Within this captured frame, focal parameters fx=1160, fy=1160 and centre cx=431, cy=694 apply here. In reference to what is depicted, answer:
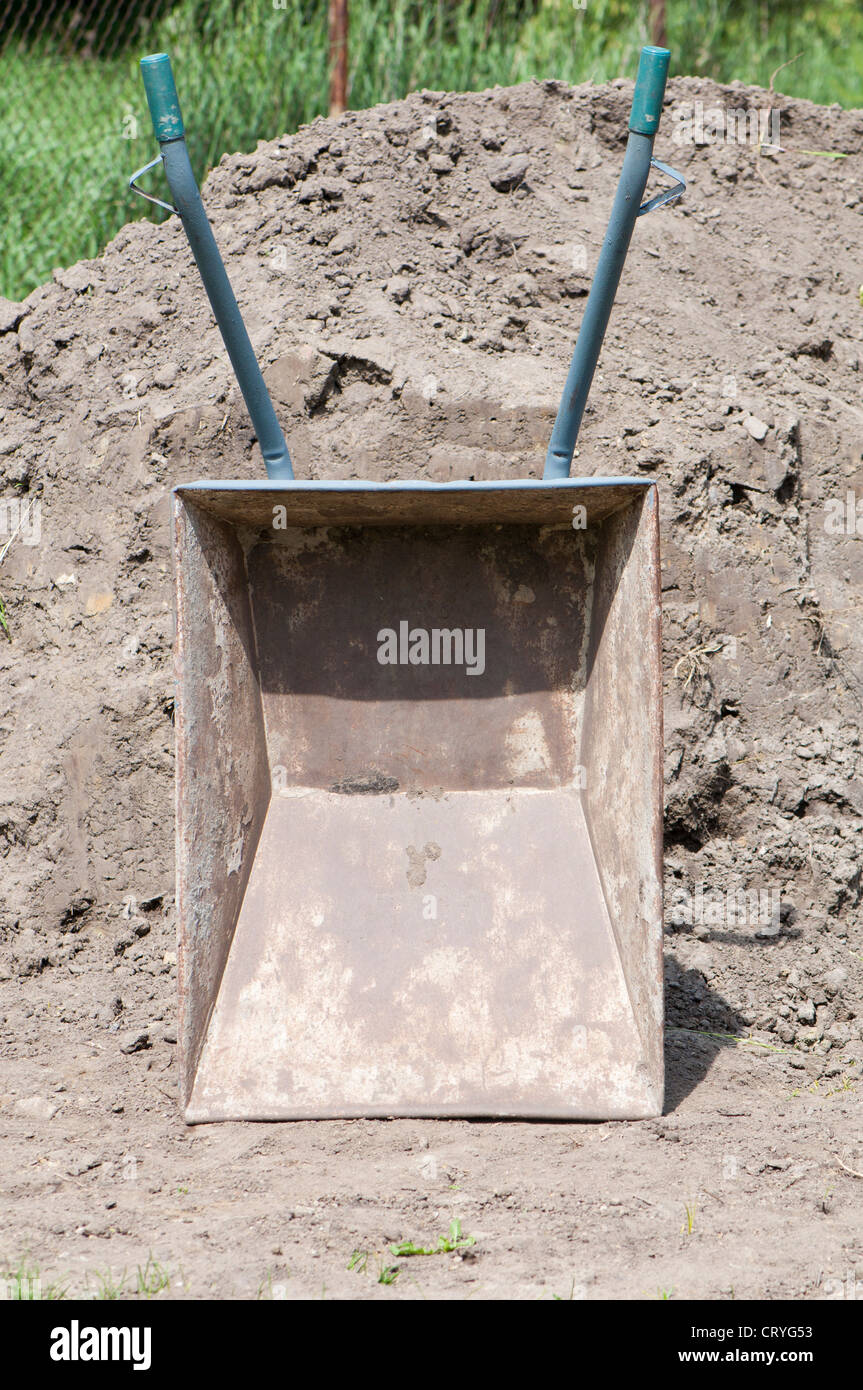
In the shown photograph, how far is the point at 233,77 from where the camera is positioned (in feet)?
19.5

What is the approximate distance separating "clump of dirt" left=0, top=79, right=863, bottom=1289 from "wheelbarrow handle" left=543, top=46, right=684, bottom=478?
895mm

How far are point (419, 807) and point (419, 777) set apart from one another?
0.23ft

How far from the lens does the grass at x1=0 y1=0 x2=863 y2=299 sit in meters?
5.68

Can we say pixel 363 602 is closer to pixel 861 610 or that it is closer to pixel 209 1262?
pixel 209 1262

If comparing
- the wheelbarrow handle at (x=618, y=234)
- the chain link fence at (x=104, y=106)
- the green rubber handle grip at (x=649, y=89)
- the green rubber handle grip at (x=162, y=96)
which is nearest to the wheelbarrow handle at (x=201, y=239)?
the green rubber handle grip at (x=162, y=96)

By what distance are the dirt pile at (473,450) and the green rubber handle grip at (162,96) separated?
1.28m

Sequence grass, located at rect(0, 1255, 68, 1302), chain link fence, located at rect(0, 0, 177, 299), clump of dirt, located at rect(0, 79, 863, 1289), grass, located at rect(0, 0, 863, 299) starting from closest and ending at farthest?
grass, located at rect(0, 1255, 68, 1302)
clump of dirt, located at rect(0, 79, 863, 1289)
chain link fence, located at rect(0, 0, 177, 299)
grass, located at rect(0, 0, 863, 299)

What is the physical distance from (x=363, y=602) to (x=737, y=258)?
225 cm

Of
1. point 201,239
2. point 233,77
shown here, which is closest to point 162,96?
point 201,239

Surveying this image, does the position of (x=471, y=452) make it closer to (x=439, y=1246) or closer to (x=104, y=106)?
(x=439, y=1246)

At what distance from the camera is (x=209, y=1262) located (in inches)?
70.4

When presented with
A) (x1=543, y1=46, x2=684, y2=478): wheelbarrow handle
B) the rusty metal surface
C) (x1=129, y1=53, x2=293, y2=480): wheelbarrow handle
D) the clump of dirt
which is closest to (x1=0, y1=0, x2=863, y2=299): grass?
the clump of dirt

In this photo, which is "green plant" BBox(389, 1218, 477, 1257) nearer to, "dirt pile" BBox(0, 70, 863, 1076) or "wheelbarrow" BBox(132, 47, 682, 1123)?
"wheelbarrow" BBox(132, 47, 682, 1123)

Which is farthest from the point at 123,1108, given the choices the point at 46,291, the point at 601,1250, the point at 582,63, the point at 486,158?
the point at 582,63
